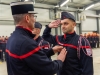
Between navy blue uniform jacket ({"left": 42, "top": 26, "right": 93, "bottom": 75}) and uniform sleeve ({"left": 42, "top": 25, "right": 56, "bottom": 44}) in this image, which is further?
uniform sleeve ({"left": 42, "top": 25, "right": 56, "bottom": 44})

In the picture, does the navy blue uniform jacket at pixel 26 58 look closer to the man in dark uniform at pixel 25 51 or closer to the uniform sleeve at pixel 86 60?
the man in dark uniform at pixel 25 51

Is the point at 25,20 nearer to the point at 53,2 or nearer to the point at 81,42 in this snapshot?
the point at 81,42

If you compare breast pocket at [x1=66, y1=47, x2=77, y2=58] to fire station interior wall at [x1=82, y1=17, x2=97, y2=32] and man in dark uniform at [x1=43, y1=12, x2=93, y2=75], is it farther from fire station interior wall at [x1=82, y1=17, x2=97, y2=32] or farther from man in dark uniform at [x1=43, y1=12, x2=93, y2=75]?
fire station interior wall at [x1=82, y1=17, x2=97, y2=32]

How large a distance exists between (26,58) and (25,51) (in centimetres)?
6

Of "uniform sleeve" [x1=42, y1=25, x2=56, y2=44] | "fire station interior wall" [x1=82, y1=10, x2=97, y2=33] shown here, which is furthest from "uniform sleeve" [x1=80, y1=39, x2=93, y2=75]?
"fire station interior wall" [x1=82, y1=10, x2=97, y2=33]

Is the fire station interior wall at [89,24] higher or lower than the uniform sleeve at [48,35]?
lower

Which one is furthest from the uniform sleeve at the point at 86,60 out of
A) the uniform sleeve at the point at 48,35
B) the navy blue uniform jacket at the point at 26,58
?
the navy blue uniform jacket at the point at 26,58

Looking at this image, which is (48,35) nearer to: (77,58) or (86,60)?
(77,58)

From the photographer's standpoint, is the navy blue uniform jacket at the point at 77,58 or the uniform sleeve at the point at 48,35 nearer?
the navy blue uniform jacket at the point at 77,58

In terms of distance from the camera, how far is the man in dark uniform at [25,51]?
4.58ft

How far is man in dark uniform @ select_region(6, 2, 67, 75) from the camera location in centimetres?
140

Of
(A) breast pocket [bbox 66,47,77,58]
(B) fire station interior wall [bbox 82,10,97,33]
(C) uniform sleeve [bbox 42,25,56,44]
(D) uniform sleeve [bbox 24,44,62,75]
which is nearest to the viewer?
(D) uniform sleeve [bbox 24,44,62,75]

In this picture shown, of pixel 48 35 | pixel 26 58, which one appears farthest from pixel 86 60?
pixel 26 58

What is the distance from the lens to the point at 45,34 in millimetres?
2586
